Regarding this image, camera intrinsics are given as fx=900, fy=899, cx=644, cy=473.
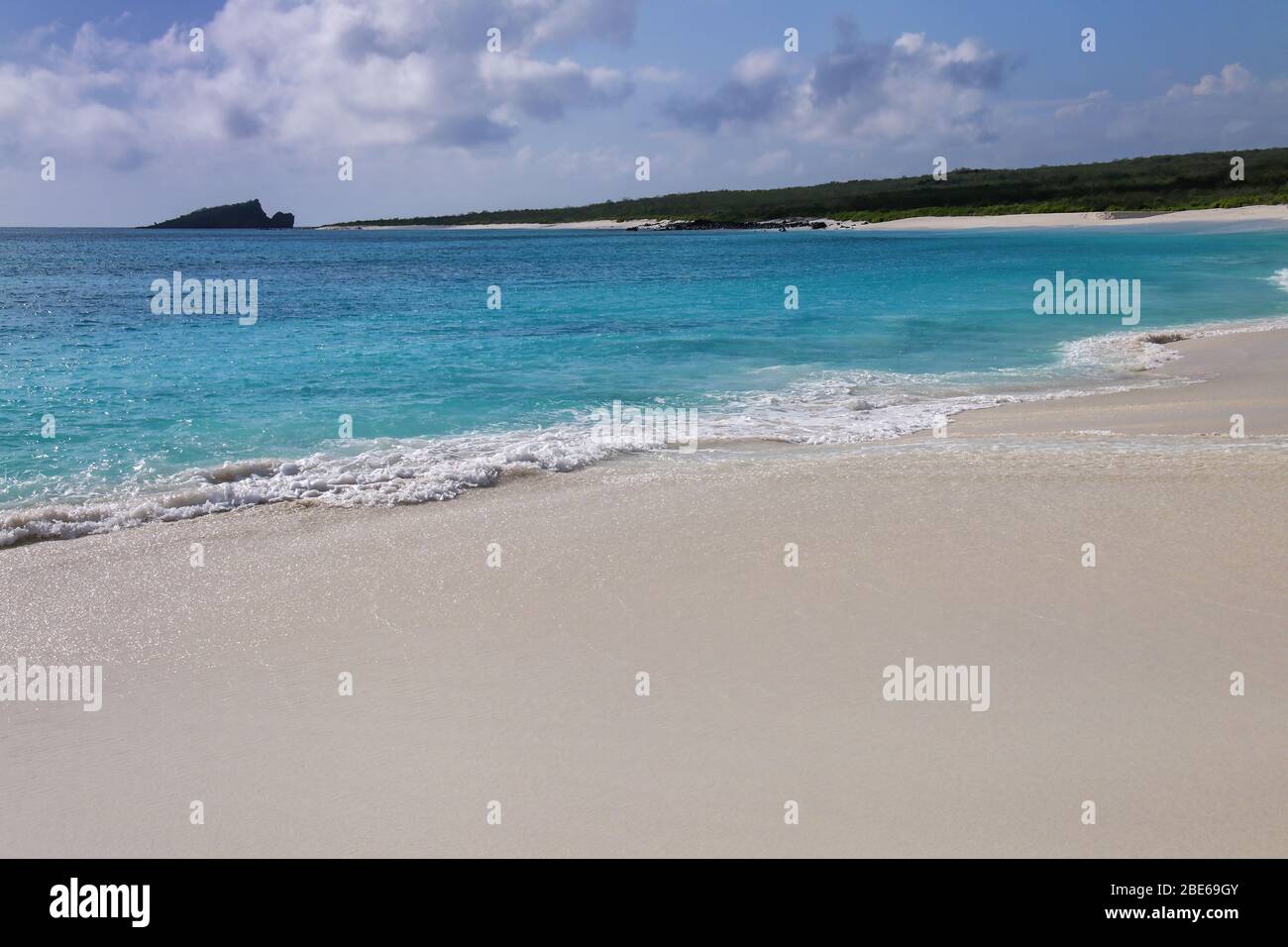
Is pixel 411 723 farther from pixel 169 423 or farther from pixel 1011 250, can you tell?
pixel 1011 250

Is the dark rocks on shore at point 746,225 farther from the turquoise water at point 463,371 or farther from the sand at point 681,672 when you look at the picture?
the sand at point 681,672

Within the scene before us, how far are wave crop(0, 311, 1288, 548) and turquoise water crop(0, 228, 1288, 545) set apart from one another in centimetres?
4

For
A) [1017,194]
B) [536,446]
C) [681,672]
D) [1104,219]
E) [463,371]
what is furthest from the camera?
[1017,194]

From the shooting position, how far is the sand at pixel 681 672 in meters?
3.30

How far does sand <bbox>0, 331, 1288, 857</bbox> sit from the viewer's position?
3.30 m

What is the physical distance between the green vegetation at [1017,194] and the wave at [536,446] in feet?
260

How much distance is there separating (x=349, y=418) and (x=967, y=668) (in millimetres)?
8490

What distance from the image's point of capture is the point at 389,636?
4.87 meters

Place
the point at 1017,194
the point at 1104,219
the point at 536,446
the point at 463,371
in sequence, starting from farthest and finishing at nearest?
the point at 1017,194, the point at 1104,219, the point at 463,371, the point at 536,446

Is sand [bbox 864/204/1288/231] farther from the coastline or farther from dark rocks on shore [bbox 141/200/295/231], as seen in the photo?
dark rocks on shore [bbox 141/200/295/231]

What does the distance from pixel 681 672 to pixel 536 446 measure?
5.11 metres

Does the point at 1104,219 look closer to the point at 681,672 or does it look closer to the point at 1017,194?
the point at 1017,194

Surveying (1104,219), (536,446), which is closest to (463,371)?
(536,446)

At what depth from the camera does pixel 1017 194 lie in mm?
107250
